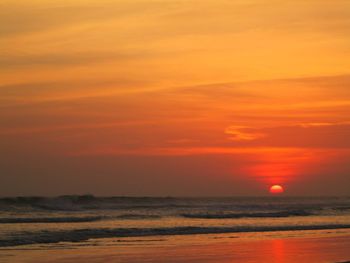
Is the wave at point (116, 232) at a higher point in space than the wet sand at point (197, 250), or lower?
higher

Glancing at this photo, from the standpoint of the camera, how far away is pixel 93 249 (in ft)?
71.4

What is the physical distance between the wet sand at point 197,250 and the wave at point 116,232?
1.62m

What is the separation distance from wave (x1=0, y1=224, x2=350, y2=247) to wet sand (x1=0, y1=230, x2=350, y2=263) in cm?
162

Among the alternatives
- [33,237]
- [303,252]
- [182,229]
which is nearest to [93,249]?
[33,237]

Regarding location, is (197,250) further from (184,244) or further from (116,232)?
(116,232)

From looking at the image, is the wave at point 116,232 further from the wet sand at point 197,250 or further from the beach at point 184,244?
the wet sand at point 197,250

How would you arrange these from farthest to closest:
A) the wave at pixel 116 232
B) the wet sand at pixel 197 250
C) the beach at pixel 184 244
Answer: the wave at pixel 116 232
the beach at pixel 184 244
the wet sand at pixel 197 250

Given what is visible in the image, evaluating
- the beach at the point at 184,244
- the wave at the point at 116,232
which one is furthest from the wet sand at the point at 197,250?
the wave at the point at 116,232

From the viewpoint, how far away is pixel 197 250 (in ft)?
71.4

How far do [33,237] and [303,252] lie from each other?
10263mm

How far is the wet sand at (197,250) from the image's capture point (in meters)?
19.2

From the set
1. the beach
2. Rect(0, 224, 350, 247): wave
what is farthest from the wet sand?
→ Rect(0, 224, 350, 247): wave

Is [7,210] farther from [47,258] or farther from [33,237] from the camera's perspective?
[47,258]

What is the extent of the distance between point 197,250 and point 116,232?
7814 mm
